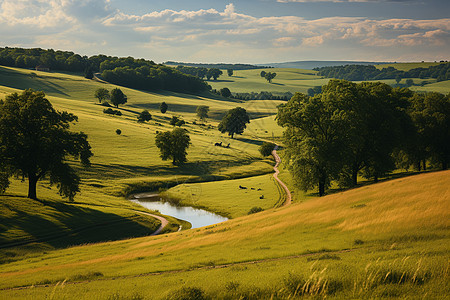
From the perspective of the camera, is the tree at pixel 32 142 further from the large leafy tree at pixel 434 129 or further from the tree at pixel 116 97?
the tree at pixel 116 97

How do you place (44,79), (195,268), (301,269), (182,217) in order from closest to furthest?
(301,269)
(195,268)
(182,217)
(44,79)

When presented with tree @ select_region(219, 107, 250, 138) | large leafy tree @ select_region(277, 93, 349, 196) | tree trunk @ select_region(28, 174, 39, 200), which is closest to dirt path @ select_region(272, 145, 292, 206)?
large leafy tree @ select_region(277, 93, 349, 196)

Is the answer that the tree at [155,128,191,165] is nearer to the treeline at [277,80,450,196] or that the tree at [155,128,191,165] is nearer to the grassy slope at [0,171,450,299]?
the treeline at [277,80,450,196]

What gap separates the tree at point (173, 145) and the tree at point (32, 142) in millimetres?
38699

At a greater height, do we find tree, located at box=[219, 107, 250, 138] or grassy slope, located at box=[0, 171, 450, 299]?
tree, located at box=[219, 107, 250, 138]

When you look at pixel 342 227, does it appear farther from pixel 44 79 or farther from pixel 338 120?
pixel 44 79

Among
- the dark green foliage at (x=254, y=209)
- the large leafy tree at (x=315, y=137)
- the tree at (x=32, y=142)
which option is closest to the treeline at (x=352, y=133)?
the large leafy tree at (x=315, y=137)

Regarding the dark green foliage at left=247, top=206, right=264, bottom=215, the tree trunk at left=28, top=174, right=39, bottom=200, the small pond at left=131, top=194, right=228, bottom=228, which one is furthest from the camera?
the small pond at left=131, top=194, right=228, bottom=228

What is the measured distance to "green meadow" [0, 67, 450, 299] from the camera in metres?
13.4

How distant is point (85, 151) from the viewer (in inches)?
2221

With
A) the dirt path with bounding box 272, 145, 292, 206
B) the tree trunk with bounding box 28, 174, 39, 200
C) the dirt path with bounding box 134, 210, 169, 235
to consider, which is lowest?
the dirt path with bounding box 134, 210, 169, 235

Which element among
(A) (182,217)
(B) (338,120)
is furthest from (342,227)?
(A) (182,217)

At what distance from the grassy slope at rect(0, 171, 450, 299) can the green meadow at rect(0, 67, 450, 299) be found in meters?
0.08

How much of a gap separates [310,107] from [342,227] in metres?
29.2
